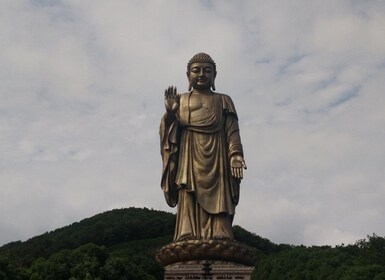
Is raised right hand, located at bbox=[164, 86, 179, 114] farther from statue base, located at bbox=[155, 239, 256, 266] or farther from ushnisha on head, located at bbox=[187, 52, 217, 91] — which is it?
statue base, located at bbox=[155, 239, 256, 266]

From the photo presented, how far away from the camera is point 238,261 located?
10484mm

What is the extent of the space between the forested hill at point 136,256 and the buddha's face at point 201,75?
8196mm

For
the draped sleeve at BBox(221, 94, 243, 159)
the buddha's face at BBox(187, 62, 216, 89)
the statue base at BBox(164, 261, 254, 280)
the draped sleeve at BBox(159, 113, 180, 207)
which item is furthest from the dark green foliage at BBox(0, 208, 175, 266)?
the statue base at BBox(164, 261, 254, 280)

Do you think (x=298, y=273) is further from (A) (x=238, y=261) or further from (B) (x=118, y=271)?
(A) (x=238, y=261)

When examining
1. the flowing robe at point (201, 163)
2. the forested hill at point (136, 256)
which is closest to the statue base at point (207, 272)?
the flowing robe at point (201, 163)

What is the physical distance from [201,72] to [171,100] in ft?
2.62

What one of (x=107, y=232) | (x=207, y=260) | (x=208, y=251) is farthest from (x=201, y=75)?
(x=107, y=232)

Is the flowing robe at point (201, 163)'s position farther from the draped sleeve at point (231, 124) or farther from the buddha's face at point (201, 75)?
the buddha's face at point (201, 75)

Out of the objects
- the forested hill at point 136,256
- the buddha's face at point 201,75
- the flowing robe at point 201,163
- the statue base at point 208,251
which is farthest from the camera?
the forested hill at point 136,256

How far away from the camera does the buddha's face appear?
12.0 m

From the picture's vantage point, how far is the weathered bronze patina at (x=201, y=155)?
36.8 feet

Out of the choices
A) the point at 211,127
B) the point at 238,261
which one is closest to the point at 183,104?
the point at 211,127

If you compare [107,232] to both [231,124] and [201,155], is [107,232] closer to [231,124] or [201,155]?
[231,124]

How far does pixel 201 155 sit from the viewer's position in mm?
11586
